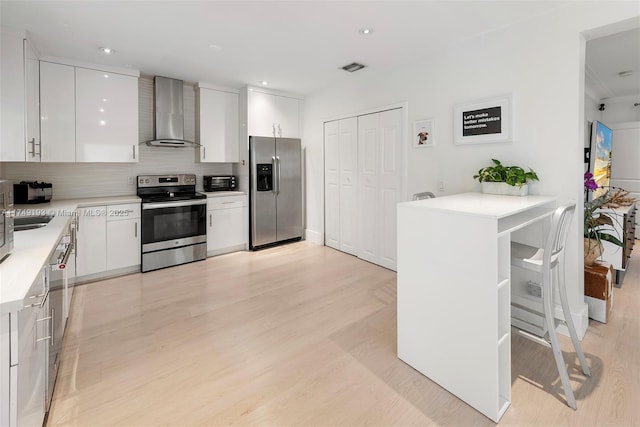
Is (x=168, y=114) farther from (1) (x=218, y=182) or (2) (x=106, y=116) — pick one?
(1) (x=218, y=182)

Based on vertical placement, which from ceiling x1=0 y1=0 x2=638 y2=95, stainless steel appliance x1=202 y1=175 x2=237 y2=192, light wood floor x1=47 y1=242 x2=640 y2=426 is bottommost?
light wood floor x1=47 y1=242 x2=640 y2=426

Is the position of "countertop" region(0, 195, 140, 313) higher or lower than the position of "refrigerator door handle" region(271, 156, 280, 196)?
lower

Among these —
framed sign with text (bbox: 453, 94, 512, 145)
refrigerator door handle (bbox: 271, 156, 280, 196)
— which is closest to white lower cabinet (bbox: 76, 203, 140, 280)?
refrigerator door handle (bbox: 271, 156, 280, 196)

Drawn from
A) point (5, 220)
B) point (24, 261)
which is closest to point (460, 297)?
point (24, 261)

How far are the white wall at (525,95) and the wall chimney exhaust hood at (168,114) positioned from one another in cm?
282

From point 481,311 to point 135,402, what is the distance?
191cm

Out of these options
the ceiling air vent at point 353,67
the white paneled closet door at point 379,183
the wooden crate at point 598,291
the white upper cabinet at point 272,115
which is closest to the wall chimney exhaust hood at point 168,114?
the white upper cabinet at point 272,115

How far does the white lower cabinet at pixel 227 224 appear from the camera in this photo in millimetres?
4434

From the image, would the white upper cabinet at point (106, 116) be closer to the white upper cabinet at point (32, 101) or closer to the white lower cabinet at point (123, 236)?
the white upper cabinet at point (32, 101)

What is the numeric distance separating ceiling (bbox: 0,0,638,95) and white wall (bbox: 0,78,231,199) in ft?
2.36

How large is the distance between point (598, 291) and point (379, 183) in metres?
2.32

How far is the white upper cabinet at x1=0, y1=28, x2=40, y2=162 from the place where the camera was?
270 centimetres

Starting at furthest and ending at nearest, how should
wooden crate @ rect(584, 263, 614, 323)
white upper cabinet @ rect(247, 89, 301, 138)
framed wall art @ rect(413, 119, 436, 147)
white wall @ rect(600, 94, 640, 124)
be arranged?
white wall @ rect(600, 94, 640, 124) < white upper cabinet @ rect(247, 89, 301, 138) < framed wall art @ rect(413, 119, 436, 147) < wooden crate @ rect(584, 263, 614, 323)

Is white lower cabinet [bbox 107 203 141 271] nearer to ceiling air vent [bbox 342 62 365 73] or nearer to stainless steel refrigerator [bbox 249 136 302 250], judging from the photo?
stainless steel refrigerator [bbox 249 136 302 250]
